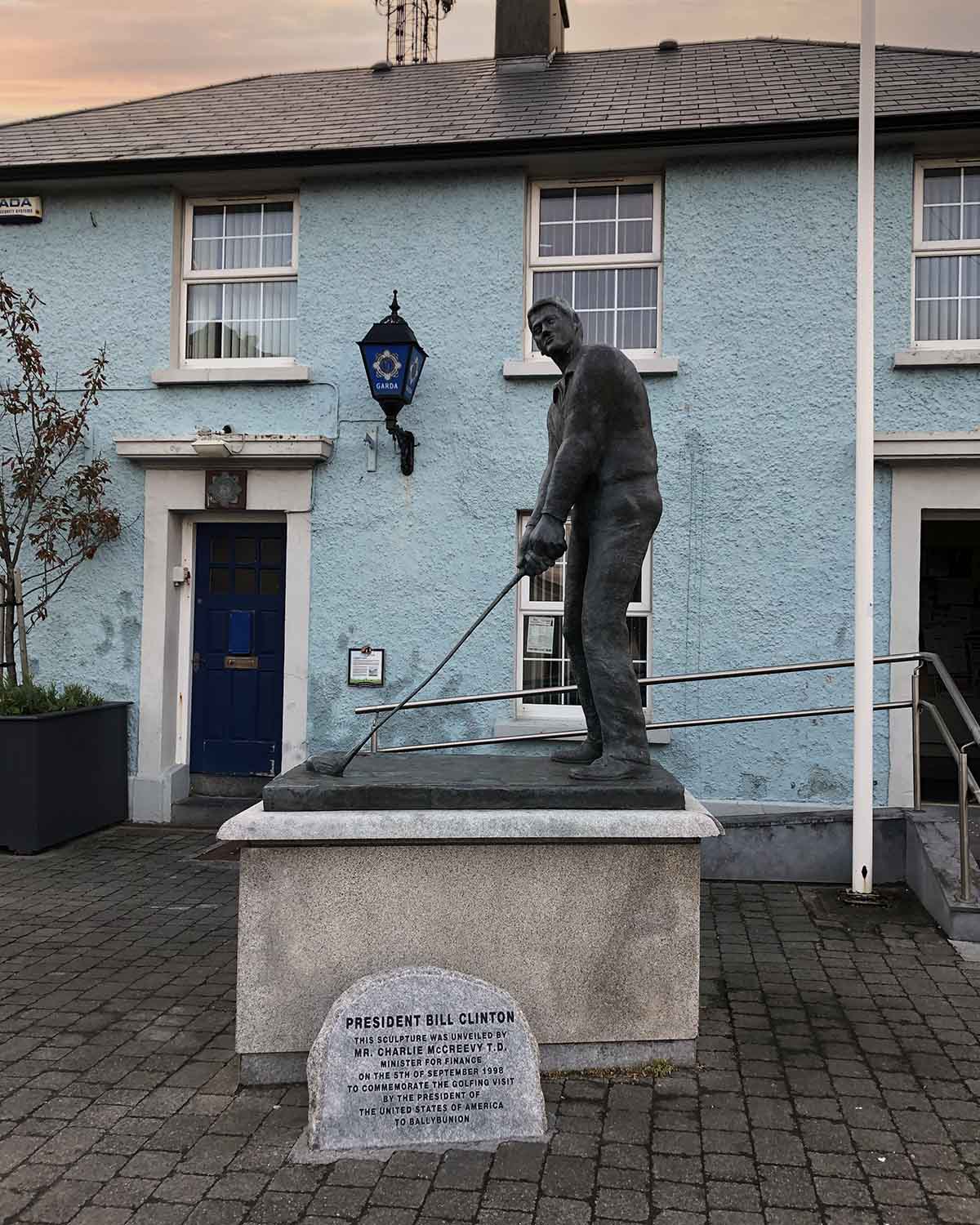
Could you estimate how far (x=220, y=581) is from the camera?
8.97 meters

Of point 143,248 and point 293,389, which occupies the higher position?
point 143,248

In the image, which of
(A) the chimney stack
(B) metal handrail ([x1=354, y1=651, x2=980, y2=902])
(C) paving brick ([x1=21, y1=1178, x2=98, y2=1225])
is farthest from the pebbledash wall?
(C) paving brick ([x1=21, y1=1178, x2=98, y2=1225])

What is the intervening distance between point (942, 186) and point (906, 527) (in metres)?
2.57

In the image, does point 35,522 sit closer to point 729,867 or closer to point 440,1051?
point 729,867

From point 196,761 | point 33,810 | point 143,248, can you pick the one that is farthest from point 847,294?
point 33,810

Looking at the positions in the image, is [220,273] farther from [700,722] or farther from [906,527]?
[906,527]

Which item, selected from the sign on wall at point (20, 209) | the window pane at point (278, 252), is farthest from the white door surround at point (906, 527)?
the sign on wall at point (20, 209)

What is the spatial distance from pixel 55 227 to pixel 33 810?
4.81 meters

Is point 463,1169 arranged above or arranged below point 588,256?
below

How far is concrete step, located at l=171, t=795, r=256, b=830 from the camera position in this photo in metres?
8.56

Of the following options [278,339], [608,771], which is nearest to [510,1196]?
[608,771]

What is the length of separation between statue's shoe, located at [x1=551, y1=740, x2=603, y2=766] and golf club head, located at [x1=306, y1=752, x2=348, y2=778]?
0.91 m

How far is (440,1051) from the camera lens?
3.41m

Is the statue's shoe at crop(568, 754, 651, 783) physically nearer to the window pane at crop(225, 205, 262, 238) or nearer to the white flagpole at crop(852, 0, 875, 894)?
the white flagpole at crop(852, 0, 875, 894)
